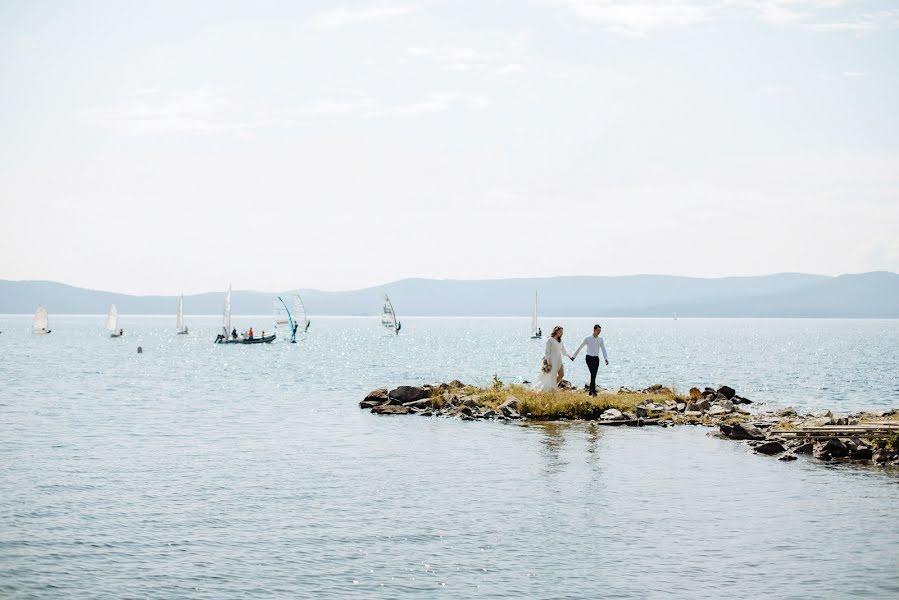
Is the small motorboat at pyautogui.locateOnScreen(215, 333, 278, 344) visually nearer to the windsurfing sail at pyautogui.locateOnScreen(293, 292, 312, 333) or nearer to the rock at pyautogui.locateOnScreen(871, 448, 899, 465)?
the windsurfing sail at pyautogui.locateOnScreen(293, 292, 312, 333)

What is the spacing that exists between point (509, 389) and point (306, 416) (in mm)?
9310

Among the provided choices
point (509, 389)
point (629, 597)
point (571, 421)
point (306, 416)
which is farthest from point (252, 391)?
point (629, 597)

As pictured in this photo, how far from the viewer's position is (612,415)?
3659 centimetres

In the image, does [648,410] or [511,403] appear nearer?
[648,410]

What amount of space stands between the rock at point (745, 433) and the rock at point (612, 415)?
507cm

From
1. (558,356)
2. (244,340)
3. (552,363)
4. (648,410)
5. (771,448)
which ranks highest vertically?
(558,356)

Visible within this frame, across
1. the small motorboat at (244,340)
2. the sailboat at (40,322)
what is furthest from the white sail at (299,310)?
the sailboat at (40,322)

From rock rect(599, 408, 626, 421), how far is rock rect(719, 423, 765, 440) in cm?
507

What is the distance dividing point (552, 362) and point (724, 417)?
6.94 meters

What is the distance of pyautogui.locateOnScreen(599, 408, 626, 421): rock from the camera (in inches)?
1432

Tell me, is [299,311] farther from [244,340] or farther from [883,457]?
[883,457]

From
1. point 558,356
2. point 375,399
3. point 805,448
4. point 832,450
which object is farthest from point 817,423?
point 375,399

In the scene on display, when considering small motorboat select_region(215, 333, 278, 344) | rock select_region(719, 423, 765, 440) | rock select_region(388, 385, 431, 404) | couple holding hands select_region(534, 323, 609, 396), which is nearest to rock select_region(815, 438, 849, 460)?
rock select_region(719, 423, 765, 440)

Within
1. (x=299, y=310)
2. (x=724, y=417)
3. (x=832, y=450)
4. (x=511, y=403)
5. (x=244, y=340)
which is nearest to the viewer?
(x=832, y=450)
